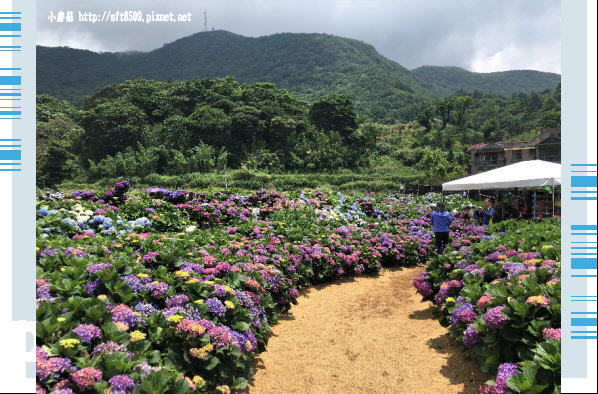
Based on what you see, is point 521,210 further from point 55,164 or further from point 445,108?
point 445,108

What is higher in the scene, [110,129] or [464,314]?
[110,129]

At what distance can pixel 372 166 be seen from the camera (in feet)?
156

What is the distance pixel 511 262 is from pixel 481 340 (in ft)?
4.00

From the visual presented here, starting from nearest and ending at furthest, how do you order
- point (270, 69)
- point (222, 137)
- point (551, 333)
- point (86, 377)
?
1. point (86, 377)
2. point (551, 333)
3. point (222, 137)
4. point (270, 69)

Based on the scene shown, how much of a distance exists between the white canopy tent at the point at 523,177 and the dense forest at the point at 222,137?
26213mm

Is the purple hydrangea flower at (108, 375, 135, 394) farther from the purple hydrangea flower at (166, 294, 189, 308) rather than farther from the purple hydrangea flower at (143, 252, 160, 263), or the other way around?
the purple hydrangea flower at (143, 252, 160, 263)

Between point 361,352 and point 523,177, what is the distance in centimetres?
665

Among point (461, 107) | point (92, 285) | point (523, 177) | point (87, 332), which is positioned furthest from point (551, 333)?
point (461, 107)

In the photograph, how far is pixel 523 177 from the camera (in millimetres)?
8516

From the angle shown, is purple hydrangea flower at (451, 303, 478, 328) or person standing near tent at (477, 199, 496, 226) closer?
purple hydrangea flower at (451, 303, 478, 328)

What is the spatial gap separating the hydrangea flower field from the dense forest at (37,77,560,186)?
31.4 meters

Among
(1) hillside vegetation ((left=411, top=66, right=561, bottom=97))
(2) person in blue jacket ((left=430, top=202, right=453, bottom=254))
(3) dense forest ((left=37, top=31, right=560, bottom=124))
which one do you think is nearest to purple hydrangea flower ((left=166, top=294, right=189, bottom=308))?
(2) person in blue jacket ((left=430, top=202, right=453, bottom=254))

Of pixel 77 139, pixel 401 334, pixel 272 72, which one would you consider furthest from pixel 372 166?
pixel 272 72

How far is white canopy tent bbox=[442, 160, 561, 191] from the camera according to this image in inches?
A: 321
